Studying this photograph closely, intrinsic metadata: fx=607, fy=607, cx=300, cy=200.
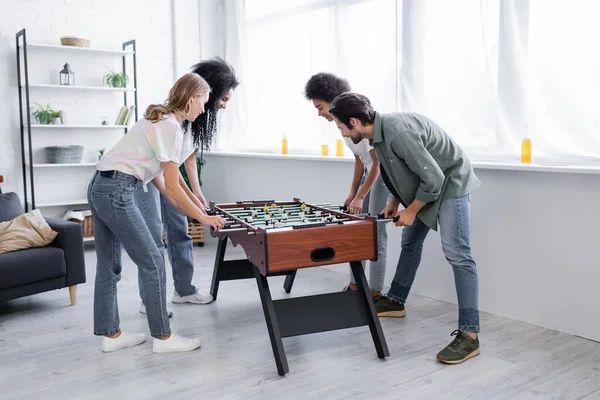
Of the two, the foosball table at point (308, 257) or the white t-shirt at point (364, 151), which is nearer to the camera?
the foosball table at point (308, 257)

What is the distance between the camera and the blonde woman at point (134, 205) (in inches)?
104

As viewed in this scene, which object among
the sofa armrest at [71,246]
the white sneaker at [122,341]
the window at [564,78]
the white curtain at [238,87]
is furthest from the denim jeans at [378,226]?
the white curtain at [238,87]

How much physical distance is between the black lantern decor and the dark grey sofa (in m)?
1.93

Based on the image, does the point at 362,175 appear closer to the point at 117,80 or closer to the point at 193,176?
the point at 193,176

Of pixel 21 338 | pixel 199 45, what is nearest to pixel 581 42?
pixel 21 338

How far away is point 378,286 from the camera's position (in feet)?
11.7

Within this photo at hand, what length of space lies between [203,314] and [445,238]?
4.88 feet

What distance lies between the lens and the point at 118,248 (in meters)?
2.91

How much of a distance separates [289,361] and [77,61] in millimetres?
4002

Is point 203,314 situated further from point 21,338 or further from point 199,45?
point 199,45

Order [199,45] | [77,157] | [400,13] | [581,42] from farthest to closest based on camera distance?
[199,45]
[77,157]
[400,13]
[581,42]

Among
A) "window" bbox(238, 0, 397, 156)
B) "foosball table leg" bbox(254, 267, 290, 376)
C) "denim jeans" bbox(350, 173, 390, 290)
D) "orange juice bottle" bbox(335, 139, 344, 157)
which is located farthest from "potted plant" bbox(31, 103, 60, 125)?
"foosball table leg" bbox(254, 267, 290, 376)

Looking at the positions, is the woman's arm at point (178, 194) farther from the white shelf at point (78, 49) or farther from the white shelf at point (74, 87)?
the white shelf at point (78, 49)

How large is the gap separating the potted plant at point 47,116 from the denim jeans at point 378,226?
3076 mm
